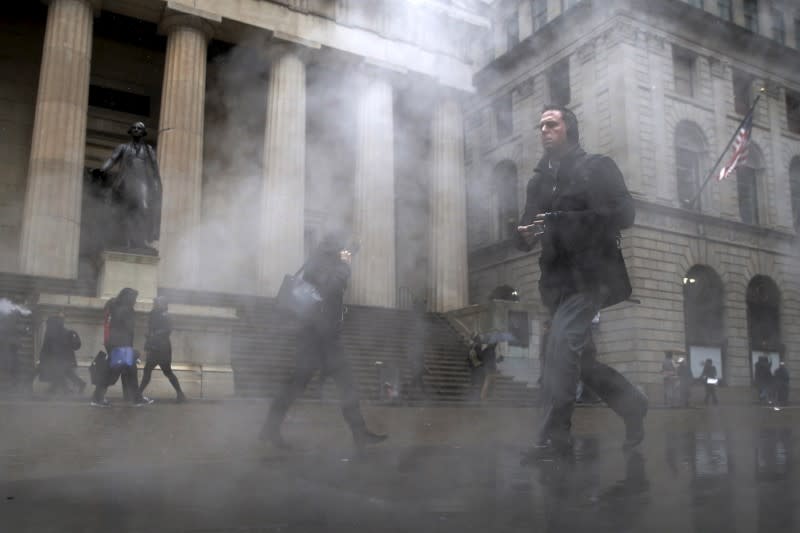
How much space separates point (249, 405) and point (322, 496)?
6.83 metres

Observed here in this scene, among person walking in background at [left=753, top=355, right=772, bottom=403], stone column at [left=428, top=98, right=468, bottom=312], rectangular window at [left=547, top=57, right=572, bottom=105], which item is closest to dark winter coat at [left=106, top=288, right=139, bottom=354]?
rectangular window at [left=547, top=57, right=572, bottom=105]

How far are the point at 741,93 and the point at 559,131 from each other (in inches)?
216

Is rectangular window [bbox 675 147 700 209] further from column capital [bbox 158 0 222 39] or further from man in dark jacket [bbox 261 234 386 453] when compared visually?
A: column capital [bbox 158 0 222 39]

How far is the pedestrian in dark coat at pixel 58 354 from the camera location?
9.38m

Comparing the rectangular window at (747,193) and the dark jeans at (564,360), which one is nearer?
the dark jeans at (564,360)

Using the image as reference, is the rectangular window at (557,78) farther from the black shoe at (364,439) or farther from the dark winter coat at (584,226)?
the black shoe at (364,439)

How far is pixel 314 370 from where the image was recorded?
4.26 metres

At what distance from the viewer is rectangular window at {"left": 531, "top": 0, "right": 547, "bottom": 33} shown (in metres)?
5.53

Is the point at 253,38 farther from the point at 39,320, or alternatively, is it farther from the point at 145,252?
the point at 39,320

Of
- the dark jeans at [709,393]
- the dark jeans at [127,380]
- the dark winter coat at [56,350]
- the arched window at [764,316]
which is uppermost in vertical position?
the arched window at [764,316]

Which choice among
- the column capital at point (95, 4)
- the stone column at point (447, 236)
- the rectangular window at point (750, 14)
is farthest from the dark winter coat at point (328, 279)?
the column capital at point (95, 4)

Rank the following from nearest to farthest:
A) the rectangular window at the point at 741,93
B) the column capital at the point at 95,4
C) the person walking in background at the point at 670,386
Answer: the rectangular window at the point at 741,93 < the person walking in background at the point at 670,386 < the column capital at the point at 95,4

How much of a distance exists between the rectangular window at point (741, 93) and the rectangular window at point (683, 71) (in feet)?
1.41

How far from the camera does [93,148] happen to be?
67.1 feet
